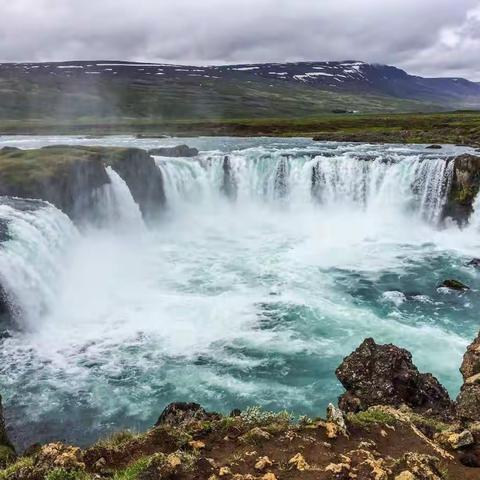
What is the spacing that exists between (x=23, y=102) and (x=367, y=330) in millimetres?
185777

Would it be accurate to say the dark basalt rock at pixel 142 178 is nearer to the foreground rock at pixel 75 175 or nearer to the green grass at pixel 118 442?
the foreground rock at pixel 75 175

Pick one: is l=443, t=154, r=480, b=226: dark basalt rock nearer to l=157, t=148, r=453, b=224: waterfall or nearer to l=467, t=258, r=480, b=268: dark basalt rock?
l=157, t=148, r=453, b=224: waterfall

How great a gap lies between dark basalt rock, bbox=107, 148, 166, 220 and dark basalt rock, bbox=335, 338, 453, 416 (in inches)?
1262

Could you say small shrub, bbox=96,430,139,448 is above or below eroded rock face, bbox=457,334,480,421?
above

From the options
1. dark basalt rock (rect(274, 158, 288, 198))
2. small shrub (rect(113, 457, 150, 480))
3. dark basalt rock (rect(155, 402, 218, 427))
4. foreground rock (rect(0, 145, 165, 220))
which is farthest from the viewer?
dark basalt rock (rect(274, 158, 288, 198))

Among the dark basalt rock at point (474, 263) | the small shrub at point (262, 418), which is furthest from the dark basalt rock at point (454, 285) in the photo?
the small shrub at point (262, 418)

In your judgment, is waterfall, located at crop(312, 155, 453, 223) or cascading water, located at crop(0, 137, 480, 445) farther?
waterfall, located at crop(312, 155, 453, 223)

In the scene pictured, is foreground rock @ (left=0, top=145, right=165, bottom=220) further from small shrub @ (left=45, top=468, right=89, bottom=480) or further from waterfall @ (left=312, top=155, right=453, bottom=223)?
small shrub @ (left=45, top=468, right=89, bottom=480)

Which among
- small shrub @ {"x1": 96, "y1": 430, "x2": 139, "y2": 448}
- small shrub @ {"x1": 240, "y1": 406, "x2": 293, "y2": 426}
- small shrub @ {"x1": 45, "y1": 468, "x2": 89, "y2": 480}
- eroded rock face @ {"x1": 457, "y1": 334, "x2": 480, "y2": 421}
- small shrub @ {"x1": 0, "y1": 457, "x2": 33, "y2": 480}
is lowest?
eroded rock face @ {"x1": 457, "y1": 334, "x2": 480, "y2": 421}

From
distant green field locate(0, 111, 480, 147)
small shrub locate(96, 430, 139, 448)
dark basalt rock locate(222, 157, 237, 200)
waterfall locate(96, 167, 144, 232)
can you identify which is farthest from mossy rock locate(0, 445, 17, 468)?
distant green field locate(0, 111, 480, 147)

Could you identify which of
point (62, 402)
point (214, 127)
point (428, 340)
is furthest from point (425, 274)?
point (214, 127)

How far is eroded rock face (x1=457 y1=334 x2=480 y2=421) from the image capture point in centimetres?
1249

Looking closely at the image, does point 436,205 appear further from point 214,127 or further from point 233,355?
point 214,127

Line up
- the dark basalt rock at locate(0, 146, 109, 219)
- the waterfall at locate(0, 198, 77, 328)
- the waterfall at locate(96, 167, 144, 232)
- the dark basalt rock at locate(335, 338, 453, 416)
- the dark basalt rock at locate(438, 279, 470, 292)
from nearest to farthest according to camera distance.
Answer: the dark basalt rock at locate(335, 338, 453, 416)
the waterfall at locate(0, 198, 77, 328)
the dark basalt rock at locate(438, 279, 470, 292)
the dark basalt rock at locate(0, 146, 109, 219)
the waterfall at locate(96, 167, 144, 232)
